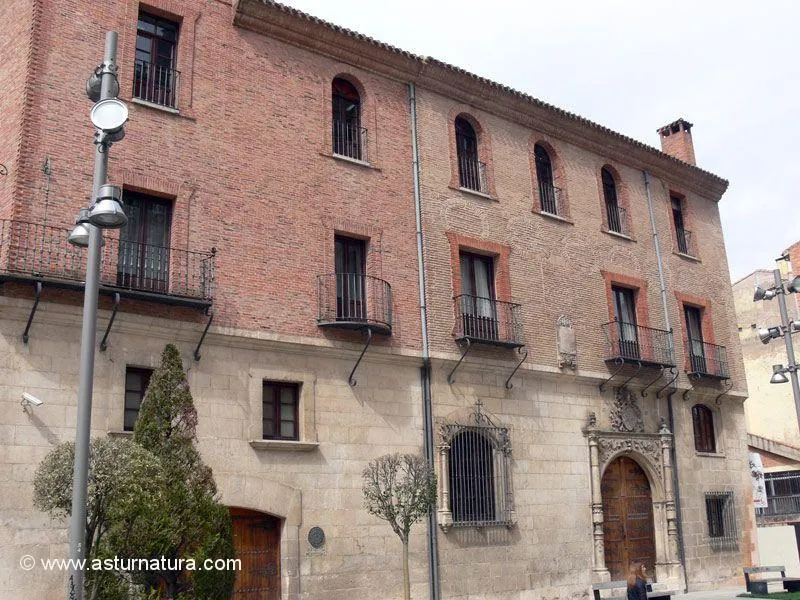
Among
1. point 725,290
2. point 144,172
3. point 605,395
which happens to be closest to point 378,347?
point 144,172

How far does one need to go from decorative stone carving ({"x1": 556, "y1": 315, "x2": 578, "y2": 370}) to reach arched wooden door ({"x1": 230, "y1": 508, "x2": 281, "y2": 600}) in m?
8.13

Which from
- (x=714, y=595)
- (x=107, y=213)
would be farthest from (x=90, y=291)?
(x=714, y=595)

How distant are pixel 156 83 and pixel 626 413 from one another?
13.2 metres

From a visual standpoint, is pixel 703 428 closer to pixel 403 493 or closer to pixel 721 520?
pixel 721 520

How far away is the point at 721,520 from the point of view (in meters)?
23.8

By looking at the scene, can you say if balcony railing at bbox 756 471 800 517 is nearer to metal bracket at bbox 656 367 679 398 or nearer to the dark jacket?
metal bracket at bbox 656 367 679 398

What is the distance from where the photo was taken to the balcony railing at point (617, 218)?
78.2ft

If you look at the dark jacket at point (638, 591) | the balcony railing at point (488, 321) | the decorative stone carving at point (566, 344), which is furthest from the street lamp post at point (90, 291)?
the decorative stone carving at point (566, 344)

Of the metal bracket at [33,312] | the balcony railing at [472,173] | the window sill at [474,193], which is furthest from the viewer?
the balcony railing at [472,173]

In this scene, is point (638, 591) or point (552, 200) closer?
point (638, 591)

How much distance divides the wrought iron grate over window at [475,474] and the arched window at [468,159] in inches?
207

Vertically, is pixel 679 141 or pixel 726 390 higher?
pixel 679 141

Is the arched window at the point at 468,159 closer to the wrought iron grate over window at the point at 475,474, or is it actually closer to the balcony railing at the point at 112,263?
the wrought iron grate over window at the point at 475,474

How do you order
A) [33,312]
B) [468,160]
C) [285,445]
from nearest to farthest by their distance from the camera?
[33,312], [285,445], [468,160]
